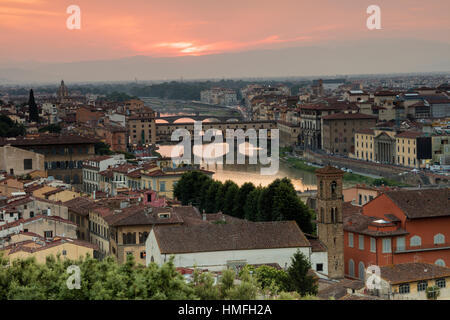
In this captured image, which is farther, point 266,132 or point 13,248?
point 266,132

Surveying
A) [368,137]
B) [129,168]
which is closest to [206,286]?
[129,168]

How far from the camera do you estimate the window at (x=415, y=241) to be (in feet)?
29.2

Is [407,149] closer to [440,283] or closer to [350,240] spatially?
[350,240]

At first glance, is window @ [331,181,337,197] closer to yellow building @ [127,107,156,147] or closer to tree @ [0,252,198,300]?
tree @ [0,252,198,300]

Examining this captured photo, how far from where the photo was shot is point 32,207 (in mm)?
10305

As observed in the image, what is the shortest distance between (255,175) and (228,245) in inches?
523

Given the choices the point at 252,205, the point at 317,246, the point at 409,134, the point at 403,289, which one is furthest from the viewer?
the point at 409,134

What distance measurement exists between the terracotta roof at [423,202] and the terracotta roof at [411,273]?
1.84 m

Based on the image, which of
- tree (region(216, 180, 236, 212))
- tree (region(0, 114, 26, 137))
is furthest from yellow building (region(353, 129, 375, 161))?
tree (region(216, 180, 236, 212))

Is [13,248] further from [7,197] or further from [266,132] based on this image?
[266,132]

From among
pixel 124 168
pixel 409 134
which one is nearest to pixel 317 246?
pixel 124 168

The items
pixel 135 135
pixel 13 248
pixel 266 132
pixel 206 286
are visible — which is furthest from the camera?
pixel 266 132

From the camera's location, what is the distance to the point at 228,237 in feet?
25.6
